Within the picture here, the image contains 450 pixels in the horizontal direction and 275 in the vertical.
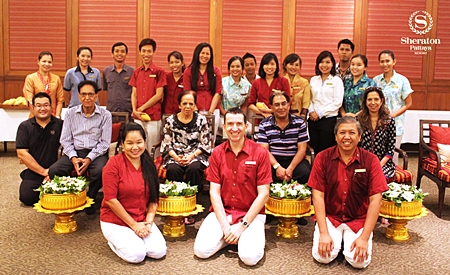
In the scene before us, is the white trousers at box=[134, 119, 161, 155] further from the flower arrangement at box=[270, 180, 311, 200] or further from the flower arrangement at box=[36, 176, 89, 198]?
the flower arrangement at box=[270, 180, 311, 200]

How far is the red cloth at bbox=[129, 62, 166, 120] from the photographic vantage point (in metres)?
4.91

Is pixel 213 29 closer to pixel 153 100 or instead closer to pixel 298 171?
pixel 153 100

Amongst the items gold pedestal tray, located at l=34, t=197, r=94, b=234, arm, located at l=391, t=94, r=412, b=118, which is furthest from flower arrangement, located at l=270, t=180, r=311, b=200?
arm, located at l=391, t=94, r=412, b=118

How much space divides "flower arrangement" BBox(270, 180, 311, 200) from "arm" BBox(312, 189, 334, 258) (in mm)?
373

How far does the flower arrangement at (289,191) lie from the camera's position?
3539mm

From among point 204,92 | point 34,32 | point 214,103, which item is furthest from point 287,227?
point 34,32

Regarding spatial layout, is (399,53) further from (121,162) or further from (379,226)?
(121,162)

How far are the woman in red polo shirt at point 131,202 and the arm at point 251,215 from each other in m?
0.44

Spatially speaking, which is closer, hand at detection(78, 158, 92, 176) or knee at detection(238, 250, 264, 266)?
knee at detection(238, 250, 264, 266)

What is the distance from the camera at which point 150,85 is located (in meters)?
4.91

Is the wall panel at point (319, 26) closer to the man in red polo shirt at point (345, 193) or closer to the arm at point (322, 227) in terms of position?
the man in red polo shirt at point (345, 193)

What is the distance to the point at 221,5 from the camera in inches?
304

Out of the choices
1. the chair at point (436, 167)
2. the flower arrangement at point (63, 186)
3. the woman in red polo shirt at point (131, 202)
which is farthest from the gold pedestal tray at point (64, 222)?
the chair at point (436, 167)

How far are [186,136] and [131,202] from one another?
119 centimetres
